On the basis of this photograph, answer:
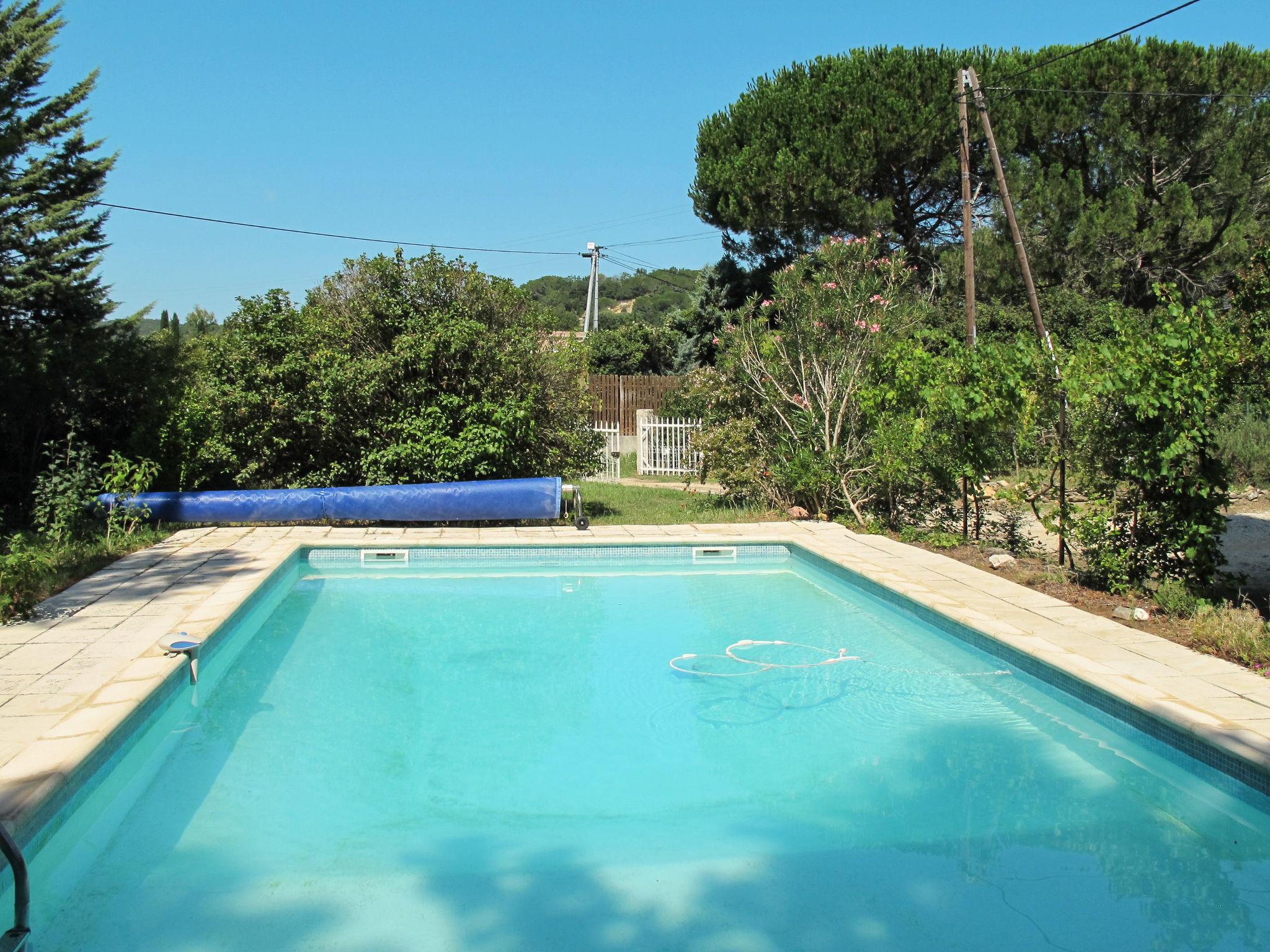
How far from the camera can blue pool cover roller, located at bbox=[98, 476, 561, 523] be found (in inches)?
403

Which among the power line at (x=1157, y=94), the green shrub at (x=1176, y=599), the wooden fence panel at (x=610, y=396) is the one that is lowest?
the green shrub at (x=1176, y=599)

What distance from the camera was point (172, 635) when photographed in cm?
550

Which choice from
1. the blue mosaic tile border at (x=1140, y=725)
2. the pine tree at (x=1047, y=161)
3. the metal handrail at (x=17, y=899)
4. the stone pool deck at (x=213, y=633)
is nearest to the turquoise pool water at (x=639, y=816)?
the blue mosaic tile border at (x=1140, y=725)

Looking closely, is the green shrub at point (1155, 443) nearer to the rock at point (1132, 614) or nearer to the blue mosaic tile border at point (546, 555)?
the rock at point (1132, 614)

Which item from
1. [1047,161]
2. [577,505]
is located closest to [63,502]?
[577,505]

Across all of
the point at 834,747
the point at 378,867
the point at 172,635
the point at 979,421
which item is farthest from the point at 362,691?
the point at 979,421

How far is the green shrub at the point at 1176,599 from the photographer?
5.95 m

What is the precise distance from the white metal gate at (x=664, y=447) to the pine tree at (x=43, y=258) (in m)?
9.28

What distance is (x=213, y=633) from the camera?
583 cm

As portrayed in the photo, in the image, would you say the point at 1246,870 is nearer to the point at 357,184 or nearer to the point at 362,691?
the point at 362,691

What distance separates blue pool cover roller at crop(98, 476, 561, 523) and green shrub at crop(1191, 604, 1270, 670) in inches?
248

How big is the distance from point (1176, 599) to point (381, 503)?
7.50 m

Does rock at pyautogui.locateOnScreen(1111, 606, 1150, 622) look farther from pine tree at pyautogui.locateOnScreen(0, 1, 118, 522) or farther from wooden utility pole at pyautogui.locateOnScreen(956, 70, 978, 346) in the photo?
pine tree at pyautogui.locateOnScreen(0, 1, 118, 522)

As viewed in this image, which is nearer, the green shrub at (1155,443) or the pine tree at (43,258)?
the green shrub at (1155,443)
